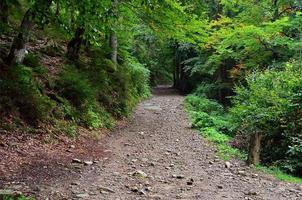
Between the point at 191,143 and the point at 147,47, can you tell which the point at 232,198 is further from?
the point at 147,47

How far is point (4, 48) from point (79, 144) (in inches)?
151

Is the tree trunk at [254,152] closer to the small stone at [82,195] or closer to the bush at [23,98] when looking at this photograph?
the small stone at [82,195]

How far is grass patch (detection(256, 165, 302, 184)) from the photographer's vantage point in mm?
8289

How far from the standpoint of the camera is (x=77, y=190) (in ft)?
19.9

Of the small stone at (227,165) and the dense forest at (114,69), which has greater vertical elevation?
the dense forest at (114,69)

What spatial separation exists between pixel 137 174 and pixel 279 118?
541 cm

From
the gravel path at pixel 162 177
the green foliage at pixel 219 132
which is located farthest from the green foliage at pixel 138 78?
the gravel path at pixel 162 177

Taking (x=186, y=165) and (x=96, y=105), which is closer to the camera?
(x=186, y=165)

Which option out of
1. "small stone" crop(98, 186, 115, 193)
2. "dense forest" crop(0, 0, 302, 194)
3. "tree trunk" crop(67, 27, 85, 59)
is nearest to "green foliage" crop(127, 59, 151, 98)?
"dense forest" crop(0, 0, 302, 194)

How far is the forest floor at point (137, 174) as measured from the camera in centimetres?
614

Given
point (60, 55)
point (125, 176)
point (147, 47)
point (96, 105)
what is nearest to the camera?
point (125, 176)

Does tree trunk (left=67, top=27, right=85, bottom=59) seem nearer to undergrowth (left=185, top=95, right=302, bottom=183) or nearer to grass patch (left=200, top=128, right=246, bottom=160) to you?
undergrowth (left=185, top=95, right=302, bottom=183)

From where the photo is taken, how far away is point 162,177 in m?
7.33

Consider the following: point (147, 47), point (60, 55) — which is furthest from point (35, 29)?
point (147, 47)
